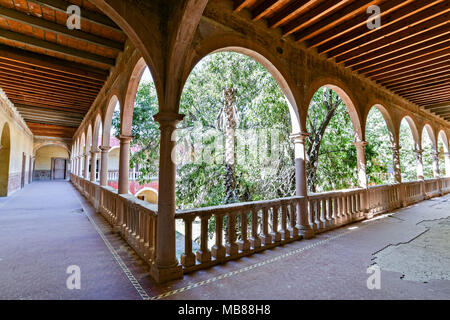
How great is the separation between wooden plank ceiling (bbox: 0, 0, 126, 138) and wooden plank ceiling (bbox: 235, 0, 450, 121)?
277 cm

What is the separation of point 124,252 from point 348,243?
384cm

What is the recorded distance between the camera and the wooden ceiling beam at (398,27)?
381cm

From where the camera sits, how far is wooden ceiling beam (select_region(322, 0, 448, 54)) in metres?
3.81

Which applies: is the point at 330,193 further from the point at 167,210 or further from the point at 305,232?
the point at 167,210

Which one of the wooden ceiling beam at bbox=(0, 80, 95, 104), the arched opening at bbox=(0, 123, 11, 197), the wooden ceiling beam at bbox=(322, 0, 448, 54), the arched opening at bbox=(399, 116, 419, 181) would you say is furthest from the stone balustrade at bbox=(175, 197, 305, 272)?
the arched opening at bbox=(399, 116, 419, 181)

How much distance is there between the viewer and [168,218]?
286 cm

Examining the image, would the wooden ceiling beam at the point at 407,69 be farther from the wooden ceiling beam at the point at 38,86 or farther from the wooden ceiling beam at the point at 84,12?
the wooden ceiling beam at the point at 38,86

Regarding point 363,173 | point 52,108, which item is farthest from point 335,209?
point 52,108

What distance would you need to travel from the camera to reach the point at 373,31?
14.3 ft

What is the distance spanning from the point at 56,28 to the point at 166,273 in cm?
453

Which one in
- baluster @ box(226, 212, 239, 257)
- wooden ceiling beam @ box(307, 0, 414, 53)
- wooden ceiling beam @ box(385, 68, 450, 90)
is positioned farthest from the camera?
wooden ceiling beam @ box(385, 68, 450, 90)

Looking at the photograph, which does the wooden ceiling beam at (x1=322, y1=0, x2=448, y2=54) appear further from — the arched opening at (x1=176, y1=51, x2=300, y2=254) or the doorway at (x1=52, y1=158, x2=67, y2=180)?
the doorway at (x1=52, y1=158, x2=67, y2=180)

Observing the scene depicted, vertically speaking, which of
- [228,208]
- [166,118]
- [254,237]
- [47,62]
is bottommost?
[254,237]
